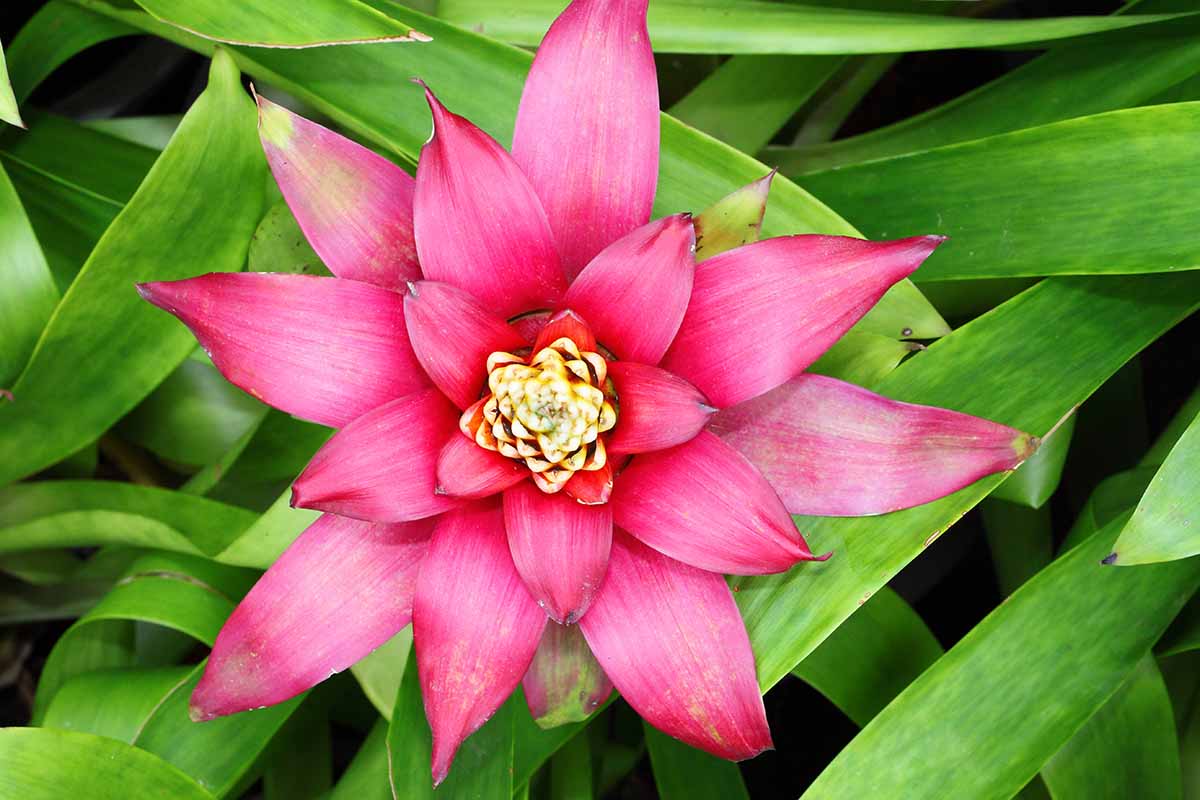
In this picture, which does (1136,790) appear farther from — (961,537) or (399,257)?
(399,257)

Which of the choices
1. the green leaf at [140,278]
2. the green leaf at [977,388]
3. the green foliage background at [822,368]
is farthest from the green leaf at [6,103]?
the green leaf at [977,388]

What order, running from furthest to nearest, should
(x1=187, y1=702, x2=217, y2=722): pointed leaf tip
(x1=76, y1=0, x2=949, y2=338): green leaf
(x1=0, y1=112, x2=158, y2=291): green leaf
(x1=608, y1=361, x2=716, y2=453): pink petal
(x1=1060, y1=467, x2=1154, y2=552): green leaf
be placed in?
1. (x1=0, y1=112, x2=158, y2=291): green leaf
2. (x1=1060, y1=467, x2=1154, y2=552): green leaf
3. (x1=76, y1=0, x2=949, y2=338): green leaf
4. (x1=187, y1=702, x2=217, y2=722): pointed leaf tip
5. (x1=608, y1=361, x2=716, y2=453): pink petal

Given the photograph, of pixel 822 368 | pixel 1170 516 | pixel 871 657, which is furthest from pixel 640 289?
pixel 871 657

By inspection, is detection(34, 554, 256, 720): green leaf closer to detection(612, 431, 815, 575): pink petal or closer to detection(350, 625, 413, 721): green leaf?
detection(350, 625, 413, 721): green leaf

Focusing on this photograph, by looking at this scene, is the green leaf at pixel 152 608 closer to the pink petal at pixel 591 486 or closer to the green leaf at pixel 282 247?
the green leaf at pixel 282 247

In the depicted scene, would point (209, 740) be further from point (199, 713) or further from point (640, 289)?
point (640, 289)

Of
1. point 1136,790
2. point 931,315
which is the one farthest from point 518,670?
point 1136,790

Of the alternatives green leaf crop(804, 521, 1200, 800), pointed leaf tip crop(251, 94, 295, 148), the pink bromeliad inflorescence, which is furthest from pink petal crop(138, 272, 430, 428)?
green leaf crop(804, 521, 1200, 800)
